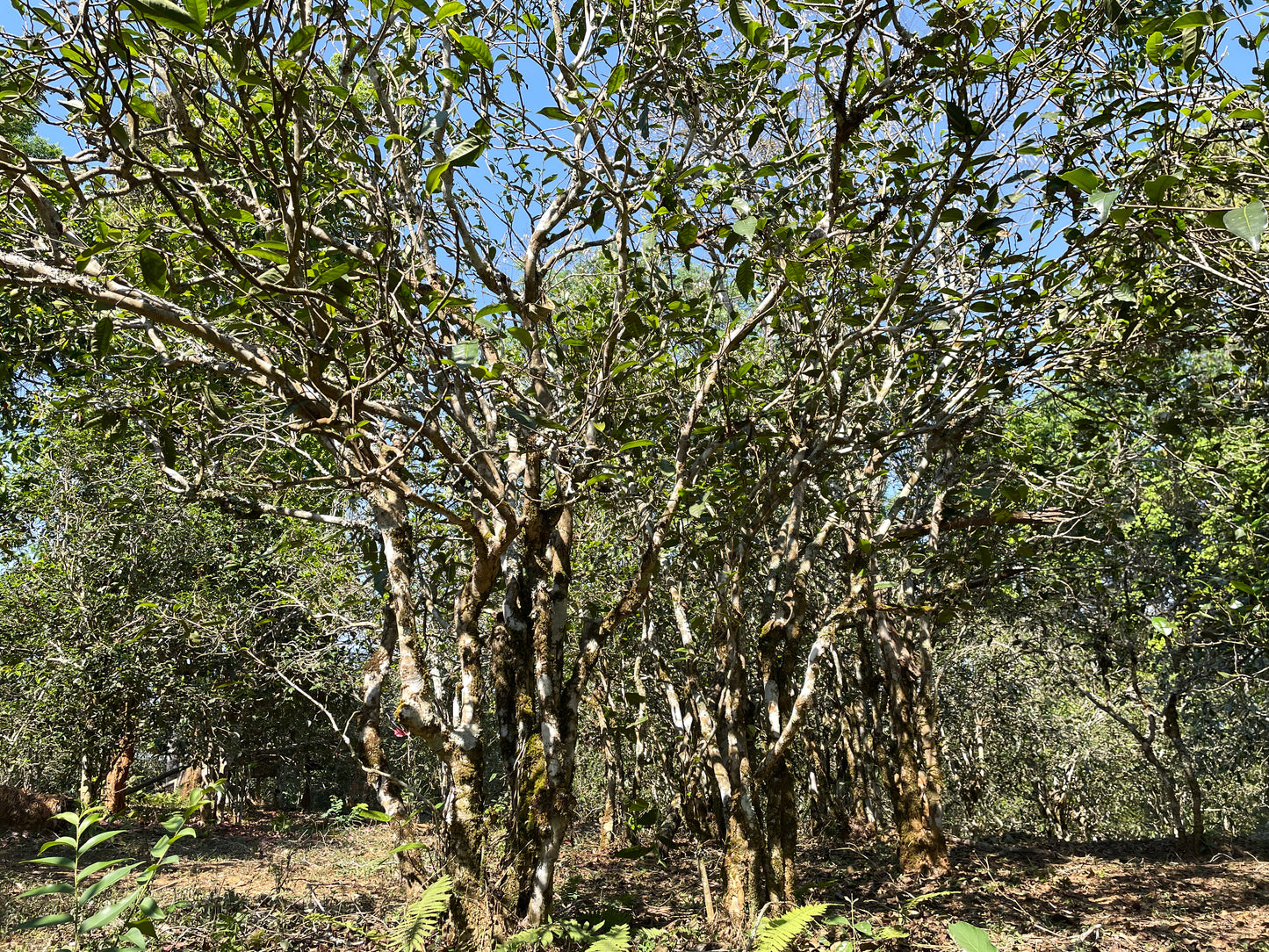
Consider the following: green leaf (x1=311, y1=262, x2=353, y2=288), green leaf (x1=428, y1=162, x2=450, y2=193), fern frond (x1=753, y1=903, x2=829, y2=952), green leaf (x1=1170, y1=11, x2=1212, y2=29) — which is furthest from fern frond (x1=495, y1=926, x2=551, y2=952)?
green leaf (x1=1170, y1=11, x2=1212, y2=29)

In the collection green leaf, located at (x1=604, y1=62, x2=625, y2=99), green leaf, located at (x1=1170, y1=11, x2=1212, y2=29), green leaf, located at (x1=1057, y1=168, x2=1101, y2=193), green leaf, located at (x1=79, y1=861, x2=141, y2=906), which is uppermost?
green leaf, located at (x1=604, y1=62, x2=625, y2=99)

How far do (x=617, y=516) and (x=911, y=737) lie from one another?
176 inches

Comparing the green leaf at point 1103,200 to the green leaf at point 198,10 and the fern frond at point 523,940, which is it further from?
the fern frond at point 523,940

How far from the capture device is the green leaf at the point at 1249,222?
212 cm

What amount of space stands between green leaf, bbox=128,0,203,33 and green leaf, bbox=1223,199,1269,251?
9.11 feet

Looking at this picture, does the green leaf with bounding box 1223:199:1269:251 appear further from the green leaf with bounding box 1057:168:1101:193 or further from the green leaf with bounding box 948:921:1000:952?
the green leaf with bounding box 948:921:1000:952

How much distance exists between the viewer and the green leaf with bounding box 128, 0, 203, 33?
176 centimetres

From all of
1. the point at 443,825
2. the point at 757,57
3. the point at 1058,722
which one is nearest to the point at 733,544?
the point at 443,825

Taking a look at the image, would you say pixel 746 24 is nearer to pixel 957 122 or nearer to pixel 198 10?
pixel 957 122

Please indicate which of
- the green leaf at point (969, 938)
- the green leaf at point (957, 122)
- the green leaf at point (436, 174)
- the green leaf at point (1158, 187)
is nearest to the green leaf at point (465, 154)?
the green leaf at point (436, 174)

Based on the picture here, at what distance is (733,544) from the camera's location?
17.0ft

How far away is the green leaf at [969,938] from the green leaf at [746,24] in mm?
3323

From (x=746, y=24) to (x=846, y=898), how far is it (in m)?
6.90

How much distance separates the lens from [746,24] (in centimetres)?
321
